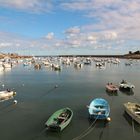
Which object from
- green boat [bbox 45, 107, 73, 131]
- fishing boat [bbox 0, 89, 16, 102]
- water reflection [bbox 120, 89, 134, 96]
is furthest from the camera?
water reflection [bbox 120, 89, 134, 96]

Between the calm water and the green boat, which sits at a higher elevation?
the green boat

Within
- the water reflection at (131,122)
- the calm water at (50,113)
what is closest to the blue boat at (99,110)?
the calm water at (50,113)

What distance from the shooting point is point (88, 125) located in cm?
3100

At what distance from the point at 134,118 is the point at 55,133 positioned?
10.7 m

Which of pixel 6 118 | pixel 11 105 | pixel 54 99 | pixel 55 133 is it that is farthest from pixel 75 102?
pixel 55 133

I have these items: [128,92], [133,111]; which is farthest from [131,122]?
[128,92]

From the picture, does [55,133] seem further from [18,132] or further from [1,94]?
[1,94]

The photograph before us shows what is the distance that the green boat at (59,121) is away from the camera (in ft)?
92.0

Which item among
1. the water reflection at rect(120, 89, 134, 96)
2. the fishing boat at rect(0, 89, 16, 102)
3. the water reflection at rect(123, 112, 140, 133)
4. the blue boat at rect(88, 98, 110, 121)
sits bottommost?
the water reflection at rect(123, 112, 140, 133)

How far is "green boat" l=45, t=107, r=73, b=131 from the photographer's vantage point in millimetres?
28053

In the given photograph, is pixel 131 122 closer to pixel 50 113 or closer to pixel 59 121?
pixel 59 121

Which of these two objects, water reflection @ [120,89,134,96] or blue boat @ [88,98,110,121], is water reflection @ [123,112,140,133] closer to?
blue boat @ [88,98,110,121]

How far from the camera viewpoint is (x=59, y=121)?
30.2 meters

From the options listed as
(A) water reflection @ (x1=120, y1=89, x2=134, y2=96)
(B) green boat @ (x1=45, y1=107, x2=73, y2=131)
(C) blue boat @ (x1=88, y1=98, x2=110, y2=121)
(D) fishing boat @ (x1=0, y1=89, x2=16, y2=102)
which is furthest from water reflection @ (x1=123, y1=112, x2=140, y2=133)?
(D) fishing boat @ (x1=0, y1=89, x2=16, y2=102)
